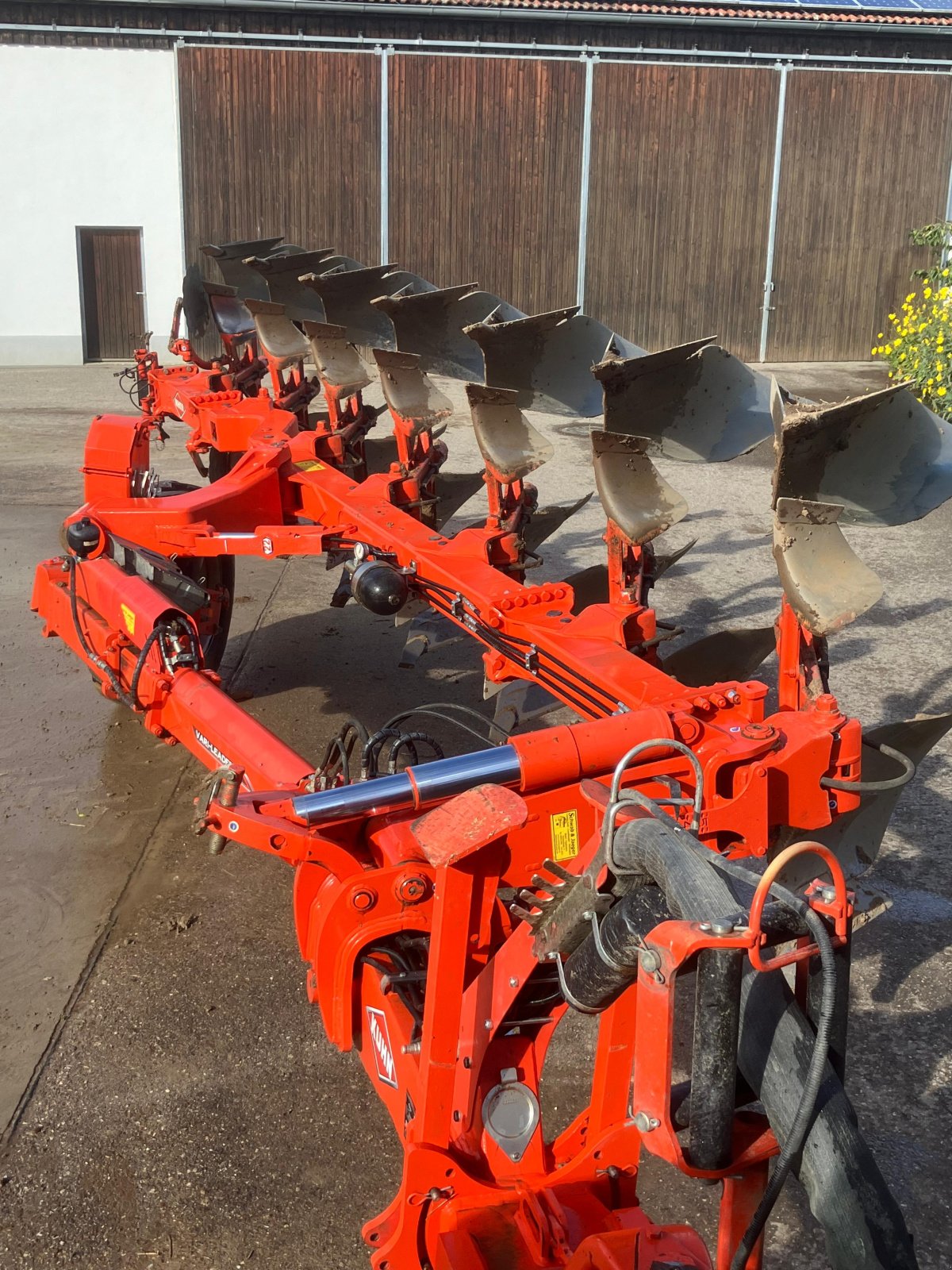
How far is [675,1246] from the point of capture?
2207 millimetres

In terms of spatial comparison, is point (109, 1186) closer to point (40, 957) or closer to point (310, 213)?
point (40, 957)

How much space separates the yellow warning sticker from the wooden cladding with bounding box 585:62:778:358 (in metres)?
15.8

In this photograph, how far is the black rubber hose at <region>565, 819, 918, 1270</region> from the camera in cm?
137

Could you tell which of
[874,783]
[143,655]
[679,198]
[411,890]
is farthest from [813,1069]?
[679,198]

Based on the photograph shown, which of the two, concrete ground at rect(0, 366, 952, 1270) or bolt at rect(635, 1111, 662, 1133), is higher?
bolt at rect(635, 1111, 662, 1133)

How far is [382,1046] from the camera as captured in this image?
101 inches

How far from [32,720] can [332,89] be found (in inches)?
538

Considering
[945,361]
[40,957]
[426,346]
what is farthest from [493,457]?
[945,361]

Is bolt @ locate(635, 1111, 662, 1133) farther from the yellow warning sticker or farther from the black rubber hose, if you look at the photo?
the yellow warning sticker

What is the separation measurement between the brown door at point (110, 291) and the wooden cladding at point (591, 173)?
3.74 feet

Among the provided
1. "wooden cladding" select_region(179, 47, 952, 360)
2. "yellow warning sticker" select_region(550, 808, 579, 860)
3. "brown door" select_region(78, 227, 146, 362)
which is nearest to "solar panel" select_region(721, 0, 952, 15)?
"wooden cladding" select_region(179, 47, 952, 360)

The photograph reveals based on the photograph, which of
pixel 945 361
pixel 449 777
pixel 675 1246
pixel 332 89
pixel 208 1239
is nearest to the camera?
pixel 675 1246

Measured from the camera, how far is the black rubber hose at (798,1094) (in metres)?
1.37

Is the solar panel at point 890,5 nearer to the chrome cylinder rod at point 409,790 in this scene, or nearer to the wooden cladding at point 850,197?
the wooden cladding at point 850,197
